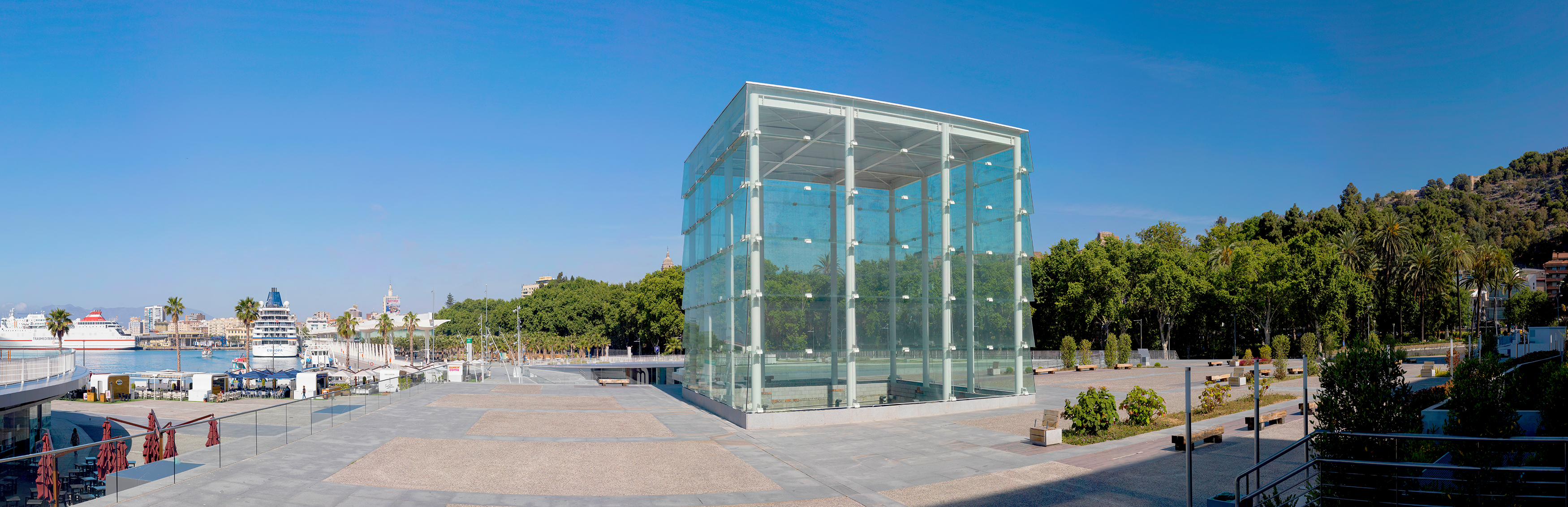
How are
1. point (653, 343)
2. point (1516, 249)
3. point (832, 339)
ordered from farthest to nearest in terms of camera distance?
point (1516, 249)
point (653, 343)
point (832, 339)

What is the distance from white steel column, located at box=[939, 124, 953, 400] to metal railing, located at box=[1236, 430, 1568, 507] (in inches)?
604

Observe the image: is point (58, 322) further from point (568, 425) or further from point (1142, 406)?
point (1142, 406)

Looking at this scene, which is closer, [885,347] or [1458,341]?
[885,347]

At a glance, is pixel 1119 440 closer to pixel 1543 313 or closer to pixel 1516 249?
pixel 1543 313

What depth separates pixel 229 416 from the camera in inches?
634

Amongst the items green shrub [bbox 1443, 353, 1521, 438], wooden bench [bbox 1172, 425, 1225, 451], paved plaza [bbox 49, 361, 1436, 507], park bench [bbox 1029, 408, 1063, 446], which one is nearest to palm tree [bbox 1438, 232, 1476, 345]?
paved plaza [bbox 49, 361, 1436, 507]

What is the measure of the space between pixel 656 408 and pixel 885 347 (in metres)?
8.49

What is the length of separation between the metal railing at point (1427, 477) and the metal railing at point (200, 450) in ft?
56.4

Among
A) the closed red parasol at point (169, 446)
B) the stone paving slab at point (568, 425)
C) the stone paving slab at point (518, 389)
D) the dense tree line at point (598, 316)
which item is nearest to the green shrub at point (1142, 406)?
the stone paving slab at point (568, 425)

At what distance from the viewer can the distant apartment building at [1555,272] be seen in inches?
3118

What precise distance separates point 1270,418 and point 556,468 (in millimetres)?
17710

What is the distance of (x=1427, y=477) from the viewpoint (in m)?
10.5

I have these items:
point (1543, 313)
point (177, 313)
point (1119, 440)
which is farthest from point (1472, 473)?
point (177, 313)

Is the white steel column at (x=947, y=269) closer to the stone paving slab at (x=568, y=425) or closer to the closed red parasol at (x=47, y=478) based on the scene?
the stone paving slab at (x=568, y=425)
